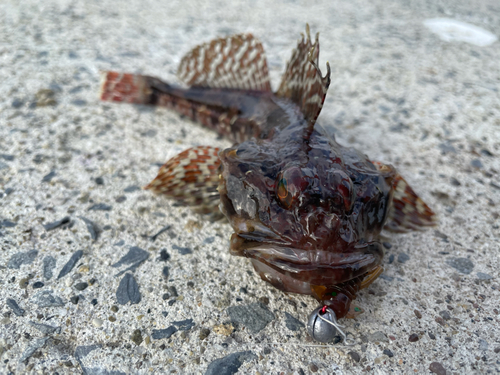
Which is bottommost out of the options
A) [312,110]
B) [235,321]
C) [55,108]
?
[235,321]

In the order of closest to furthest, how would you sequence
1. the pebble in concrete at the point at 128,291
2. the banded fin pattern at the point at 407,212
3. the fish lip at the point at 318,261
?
the fish lip at the point at 318,261
the pebble in concrete at the point at 128,291
the banded fin pattern at the point at 407,212

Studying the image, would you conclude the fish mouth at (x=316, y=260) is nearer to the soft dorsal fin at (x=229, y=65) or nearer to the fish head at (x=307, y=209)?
the fish head at (x=307, y=209)

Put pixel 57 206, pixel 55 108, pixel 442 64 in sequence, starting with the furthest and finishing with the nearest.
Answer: pixel 442 64
pixel 55 108
pixel 57 206

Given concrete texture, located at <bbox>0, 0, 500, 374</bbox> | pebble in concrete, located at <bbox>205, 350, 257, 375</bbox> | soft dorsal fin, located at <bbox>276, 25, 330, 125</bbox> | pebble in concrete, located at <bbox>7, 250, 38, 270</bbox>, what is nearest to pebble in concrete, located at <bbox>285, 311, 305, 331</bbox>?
concrete texture, located at <bbox>0, 0, 500, 374</bbox>

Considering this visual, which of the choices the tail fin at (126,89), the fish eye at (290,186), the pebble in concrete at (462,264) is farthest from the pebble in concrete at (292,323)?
the tail fin at (126,89)

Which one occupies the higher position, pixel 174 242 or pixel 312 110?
pixel 312 110

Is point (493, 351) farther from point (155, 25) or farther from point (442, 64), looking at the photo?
point (155, 25)

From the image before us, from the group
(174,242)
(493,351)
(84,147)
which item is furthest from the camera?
(84,147)

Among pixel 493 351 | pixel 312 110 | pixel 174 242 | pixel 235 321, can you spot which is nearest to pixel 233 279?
pixel 235 321
